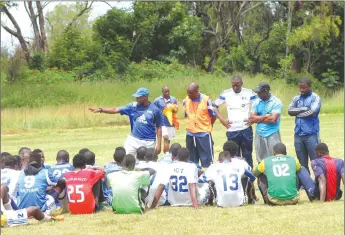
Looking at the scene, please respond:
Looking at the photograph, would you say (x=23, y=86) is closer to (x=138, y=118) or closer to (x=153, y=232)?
(x=138, y=118)

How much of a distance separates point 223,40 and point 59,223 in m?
40.4

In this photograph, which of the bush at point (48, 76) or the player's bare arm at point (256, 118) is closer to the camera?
the player's bare arm at point (256, 118)

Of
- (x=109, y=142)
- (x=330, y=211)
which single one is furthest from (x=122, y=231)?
(x=109, y=142)

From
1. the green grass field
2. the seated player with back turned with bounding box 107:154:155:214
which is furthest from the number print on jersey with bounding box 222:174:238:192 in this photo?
the seated player with back turned with bounding box 107:154:155:214

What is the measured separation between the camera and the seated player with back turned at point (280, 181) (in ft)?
36.8

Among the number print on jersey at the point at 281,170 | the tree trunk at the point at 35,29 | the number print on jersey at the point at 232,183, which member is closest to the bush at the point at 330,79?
the tree trunk at the point at 35,29

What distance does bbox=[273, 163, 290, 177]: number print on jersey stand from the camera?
11.2 metres

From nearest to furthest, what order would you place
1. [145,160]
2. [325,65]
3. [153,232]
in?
[153,232] → [145,160] → [325,65]

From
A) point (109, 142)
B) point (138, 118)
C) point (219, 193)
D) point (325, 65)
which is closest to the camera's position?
point (219, 193)

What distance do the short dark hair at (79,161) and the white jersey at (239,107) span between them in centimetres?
336

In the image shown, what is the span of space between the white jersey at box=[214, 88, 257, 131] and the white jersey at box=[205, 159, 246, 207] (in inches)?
84.8

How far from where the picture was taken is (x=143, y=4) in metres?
43.7

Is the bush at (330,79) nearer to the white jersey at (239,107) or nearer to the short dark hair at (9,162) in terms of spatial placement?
the white jersey at (239,107)

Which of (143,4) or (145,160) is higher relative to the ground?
(143,4)
